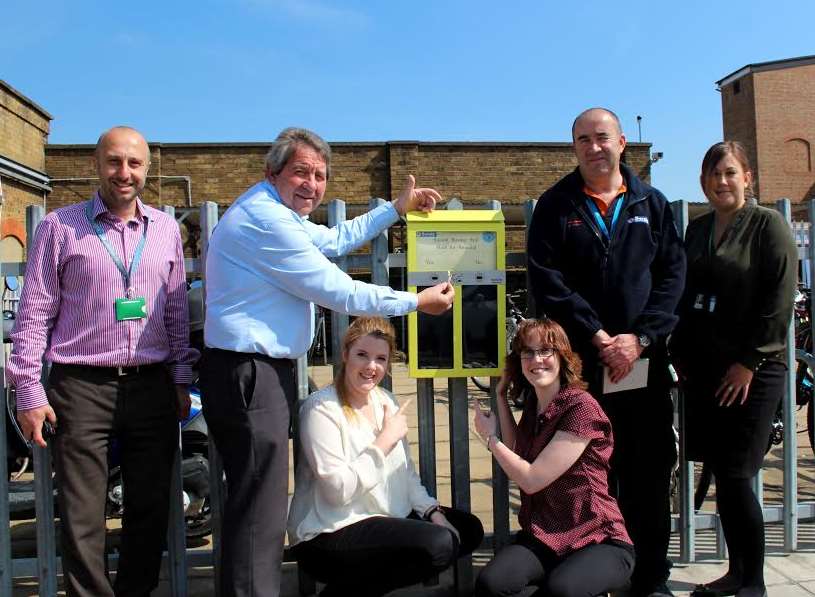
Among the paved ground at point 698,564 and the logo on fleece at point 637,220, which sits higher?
the logo on fleece at point 637,220

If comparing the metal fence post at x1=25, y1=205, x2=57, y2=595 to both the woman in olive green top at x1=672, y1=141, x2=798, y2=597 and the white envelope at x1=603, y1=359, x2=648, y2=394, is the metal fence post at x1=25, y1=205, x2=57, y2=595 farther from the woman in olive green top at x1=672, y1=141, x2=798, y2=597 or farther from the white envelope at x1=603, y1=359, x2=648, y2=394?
the woman in olive green top at x1=672, y1=141, x2=798, y2=597

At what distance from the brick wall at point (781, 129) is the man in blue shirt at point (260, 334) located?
103ft

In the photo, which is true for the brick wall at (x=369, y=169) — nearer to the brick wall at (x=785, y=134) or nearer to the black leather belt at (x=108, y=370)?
the brick wall at (x=785, y=134)

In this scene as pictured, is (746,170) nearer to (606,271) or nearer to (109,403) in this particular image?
(606,271)

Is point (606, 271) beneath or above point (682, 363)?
above

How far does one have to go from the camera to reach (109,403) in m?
2.81

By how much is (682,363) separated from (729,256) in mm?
541

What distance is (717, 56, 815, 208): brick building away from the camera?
3027 cm

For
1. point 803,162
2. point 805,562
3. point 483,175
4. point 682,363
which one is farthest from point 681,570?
point 803,162

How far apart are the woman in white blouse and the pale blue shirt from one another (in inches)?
11.1

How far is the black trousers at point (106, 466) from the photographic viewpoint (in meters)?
2.78

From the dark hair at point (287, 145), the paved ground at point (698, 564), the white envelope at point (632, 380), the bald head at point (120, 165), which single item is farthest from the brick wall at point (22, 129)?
the white envelope at point (632, 380)

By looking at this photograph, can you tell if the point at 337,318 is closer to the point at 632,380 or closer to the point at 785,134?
the point at 632,380

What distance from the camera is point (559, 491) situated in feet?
9.07
